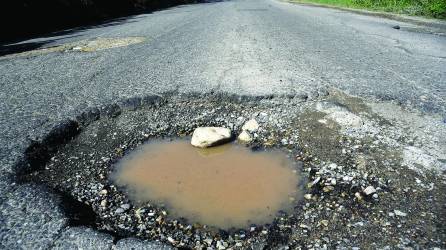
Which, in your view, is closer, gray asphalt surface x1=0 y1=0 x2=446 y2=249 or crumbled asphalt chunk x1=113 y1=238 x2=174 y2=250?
crumbled asphalt chunk x1=113 y1=238 x2=174 y2=250

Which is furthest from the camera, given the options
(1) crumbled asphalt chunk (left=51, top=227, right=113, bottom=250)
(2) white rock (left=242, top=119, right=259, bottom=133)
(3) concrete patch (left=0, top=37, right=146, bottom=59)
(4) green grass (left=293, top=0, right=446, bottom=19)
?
(4) green grass (left=293, top=0, right=446, bottom=19)

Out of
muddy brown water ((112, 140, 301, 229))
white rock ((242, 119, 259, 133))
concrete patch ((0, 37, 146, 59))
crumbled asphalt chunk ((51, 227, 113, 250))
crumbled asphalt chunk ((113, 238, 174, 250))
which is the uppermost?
concrete patch ((0, 37, 146, 59))

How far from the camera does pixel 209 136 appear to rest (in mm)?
2850

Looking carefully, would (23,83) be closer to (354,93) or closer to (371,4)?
(354,93)

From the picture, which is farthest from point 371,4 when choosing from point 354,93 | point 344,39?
point 354,93

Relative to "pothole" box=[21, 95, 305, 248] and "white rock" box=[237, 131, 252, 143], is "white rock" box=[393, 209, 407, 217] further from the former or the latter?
"white rock" box=[237, 131, 252, 143]

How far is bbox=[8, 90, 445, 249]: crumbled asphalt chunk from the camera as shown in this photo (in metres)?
1.77

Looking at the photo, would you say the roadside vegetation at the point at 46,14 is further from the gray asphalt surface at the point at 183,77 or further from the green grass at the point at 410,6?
the green grass at the point at 410,6

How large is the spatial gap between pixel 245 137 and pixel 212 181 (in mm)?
650

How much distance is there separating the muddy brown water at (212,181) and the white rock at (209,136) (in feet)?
0.18

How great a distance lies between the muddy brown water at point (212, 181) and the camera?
6.82 feet

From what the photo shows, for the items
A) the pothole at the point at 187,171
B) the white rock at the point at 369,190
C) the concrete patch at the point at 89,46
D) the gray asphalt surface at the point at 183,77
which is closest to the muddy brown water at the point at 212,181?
the pothole at the point at 187,171

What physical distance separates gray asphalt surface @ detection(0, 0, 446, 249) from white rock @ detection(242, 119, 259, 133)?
0.59 meters

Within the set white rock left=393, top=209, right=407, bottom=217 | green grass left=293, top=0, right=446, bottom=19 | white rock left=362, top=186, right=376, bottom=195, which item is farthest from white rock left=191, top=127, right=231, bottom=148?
green grass left=293, top=0, right=446, bottom=19
